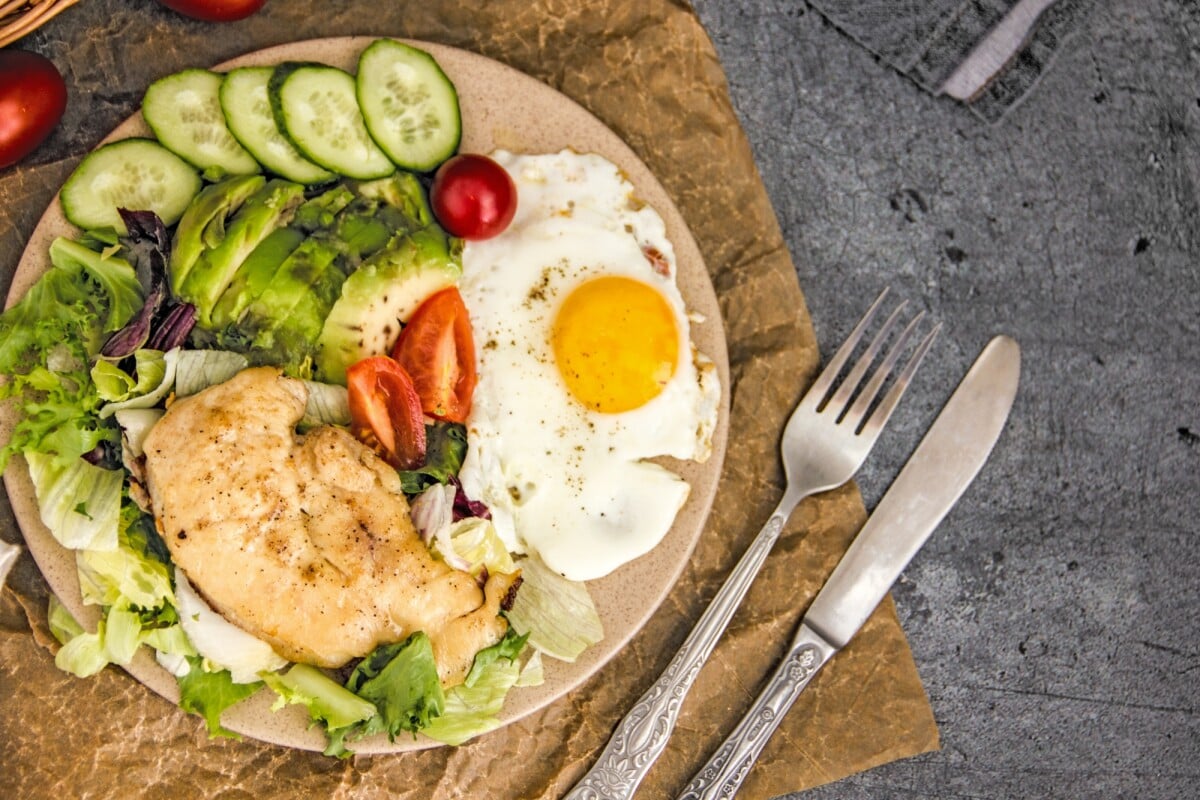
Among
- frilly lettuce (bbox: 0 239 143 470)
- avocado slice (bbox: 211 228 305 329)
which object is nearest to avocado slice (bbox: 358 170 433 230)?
avocado slice (bbox: 211 228 305 329)

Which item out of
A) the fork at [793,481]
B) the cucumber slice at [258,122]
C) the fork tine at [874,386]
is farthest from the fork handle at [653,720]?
the cucumber slice at [258,122]

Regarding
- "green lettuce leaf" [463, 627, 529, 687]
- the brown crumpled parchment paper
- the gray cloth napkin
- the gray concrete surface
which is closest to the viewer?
"green lettuce leaf" [463, 627, 529, 687]

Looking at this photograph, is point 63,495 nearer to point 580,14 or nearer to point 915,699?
point 580,14

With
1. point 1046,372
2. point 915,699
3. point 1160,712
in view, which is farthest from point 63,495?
point 1160,712

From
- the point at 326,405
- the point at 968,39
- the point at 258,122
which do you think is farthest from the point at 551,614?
the point at 968,39

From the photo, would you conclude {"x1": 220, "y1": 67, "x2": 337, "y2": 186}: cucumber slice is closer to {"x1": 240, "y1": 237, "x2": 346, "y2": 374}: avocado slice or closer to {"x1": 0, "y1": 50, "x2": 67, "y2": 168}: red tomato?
{"x1": 240, "y1": 237, "x2": 346, "y2": 374}: avocado slice

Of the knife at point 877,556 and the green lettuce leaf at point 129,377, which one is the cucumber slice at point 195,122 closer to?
the green lettuce leaf at point 129,377

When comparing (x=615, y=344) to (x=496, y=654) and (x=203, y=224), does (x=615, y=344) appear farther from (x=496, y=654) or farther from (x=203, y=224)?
(x=203, y=224)
